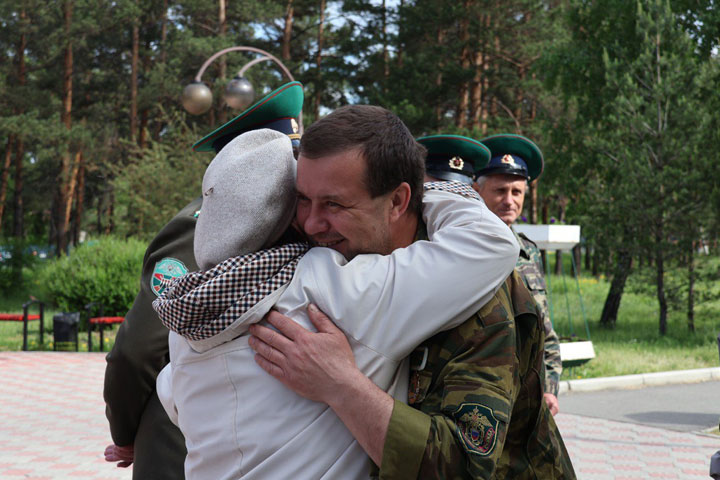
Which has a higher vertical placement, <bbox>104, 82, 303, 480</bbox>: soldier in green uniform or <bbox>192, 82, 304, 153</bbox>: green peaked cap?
<bbox>192, 82, 304, 153</bbox>: green peaked cap

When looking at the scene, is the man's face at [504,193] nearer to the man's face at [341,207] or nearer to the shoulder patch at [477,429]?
the man's face at [341,207]

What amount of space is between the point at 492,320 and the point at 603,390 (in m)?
9.27

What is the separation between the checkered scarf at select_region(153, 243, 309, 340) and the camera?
1.41m

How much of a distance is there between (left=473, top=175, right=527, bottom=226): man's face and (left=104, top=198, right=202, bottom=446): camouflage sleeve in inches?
95.0

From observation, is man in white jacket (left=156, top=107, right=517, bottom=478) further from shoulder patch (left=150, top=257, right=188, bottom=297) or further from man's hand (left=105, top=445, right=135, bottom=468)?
man's hand (left=105, top=445, right=135, bottom=468)

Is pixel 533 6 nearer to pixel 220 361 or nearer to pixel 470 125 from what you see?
pixel 470 125

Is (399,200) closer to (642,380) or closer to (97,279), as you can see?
(642,380)

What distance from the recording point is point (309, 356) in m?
1.38

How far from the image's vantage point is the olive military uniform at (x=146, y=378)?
7.41 feet

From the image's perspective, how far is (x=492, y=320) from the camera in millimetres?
1407

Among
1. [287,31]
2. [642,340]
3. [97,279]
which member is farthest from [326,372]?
[287,31]

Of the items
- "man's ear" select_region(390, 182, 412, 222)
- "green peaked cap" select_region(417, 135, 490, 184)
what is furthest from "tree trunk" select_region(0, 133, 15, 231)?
"man's ear" select_region(390, 182, 412, 222)

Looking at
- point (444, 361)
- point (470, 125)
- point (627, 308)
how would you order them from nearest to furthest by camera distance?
1. point (444, 361)
2. point (627, 308)
3. point (470, 125)

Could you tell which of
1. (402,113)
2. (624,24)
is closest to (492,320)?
(624,24)
